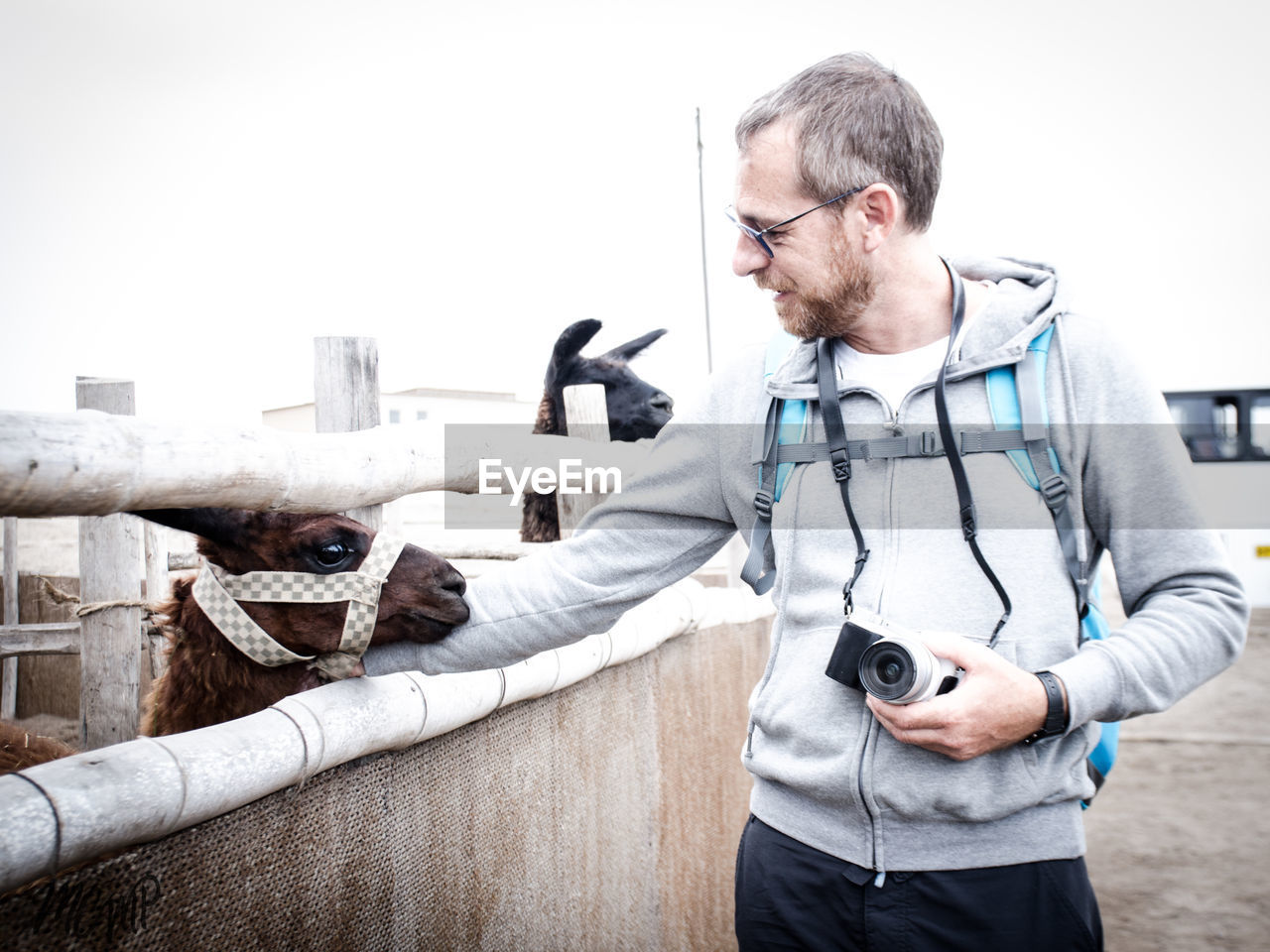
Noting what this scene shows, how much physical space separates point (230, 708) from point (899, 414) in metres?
1.33

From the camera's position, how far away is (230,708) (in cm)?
173

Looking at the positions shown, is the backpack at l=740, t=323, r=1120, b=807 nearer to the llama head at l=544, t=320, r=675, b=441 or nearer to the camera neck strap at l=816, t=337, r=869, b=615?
the camera neck strap at l=816, t=337, r=869, b=615

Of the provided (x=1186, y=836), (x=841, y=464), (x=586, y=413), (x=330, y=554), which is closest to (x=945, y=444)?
(x=841, y=464)

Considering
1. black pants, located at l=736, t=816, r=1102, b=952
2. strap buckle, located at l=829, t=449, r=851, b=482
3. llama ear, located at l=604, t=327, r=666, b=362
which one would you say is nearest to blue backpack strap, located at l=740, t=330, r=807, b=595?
strap buckle, located at l=829, t=449, r=851, b=482

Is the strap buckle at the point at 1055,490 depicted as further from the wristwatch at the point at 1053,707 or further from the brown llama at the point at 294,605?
the brown llama at the point at 294,605

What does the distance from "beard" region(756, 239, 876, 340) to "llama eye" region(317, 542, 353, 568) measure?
941mm

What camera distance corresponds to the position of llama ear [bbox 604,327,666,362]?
5898mm

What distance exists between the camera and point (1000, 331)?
163 centimetres

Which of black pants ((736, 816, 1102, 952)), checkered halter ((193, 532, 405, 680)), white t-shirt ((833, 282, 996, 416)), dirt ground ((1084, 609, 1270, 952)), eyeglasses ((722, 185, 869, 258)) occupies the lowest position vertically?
dirt ground ((1084, 609, 1270, 952))

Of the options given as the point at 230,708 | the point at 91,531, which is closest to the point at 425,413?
the point at 91,531

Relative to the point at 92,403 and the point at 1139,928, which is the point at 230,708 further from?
the point at 1139,928

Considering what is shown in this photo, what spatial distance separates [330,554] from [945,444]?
1.08 meters

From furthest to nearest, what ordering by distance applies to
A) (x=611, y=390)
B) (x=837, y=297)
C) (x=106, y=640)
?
(x=611, y=390) → (x=106, y=640) → (x=837, y=297)

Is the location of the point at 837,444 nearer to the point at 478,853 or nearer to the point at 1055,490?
the point at 1055,490
